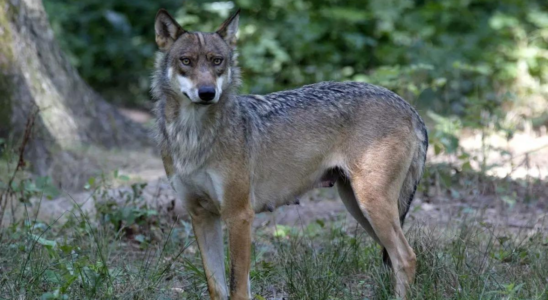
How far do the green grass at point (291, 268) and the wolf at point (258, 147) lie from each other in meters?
0.25

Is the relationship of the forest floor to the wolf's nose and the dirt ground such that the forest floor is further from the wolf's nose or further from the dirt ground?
the wolf's nose

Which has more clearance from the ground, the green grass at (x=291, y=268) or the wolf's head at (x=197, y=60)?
the wolf's head at (x=197, y=60)

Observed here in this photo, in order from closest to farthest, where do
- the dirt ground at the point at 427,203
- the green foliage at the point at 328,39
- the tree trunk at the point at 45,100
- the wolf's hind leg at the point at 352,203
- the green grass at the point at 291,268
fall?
the green grass at the point at 291,268 < the wolf's hind leg at the point at 352,203 < the dirt ground at the point at 427,203 < the tree trunk at the point at 45,100 < the green foliage at the point at 328,39

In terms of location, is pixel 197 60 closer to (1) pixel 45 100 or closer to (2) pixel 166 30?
(2) pixel 166 30

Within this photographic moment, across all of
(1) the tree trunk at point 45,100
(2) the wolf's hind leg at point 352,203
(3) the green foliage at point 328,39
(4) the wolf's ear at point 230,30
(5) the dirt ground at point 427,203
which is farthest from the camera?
(3) the green foliage at point 328,39

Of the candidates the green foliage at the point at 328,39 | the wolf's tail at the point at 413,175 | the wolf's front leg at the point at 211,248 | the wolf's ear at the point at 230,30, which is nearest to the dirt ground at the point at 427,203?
the wolf's tail at the point at 413,175

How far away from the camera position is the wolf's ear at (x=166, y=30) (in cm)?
A: 494

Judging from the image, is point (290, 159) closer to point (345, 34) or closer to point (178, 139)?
point (178, 139)

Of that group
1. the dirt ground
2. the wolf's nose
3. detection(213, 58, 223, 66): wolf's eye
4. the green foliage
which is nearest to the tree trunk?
the dirt ground

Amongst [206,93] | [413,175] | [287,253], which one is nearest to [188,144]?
[206,93]

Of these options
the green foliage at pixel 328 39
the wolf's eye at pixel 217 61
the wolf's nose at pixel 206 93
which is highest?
the wolf's eye at pixel 217 61

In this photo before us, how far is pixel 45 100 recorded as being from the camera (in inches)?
326

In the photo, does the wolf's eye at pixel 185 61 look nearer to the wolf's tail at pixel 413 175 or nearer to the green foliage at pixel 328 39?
the wolf's tail at pixel 413 175

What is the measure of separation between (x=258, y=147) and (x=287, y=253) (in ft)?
3.01
